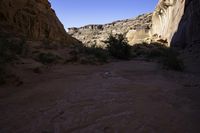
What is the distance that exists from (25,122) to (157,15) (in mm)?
28729

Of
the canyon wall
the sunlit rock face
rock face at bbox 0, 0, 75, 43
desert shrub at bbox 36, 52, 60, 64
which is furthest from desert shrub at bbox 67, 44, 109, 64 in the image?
the sunlit rock face

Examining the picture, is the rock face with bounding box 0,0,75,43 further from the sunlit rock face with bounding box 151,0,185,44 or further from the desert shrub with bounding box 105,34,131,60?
the sunlit rock face with bounding box 151,0,185,44

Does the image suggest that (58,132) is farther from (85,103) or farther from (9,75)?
(9,75)

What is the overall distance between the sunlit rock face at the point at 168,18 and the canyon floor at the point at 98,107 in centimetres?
1606

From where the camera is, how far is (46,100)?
4.07 meters

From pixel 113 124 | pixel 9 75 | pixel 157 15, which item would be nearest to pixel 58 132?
pixel 113 124

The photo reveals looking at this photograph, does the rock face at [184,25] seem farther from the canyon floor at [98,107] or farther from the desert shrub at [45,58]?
the desert shrub at [45,58]

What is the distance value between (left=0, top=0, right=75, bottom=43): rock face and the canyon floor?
295 inches

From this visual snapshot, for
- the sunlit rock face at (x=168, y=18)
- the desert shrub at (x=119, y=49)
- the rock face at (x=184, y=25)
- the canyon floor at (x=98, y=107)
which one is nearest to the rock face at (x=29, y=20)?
the desert shrub at (x=119, y=49)

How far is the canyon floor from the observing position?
2926 mm

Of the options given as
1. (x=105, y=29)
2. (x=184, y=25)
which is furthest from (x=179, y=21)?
(x=105, y=29)

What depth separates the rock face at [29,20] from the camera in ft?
40.0

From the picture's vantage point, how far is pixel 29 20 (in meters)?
13.7

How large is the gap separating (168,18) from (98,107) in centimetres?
2247
